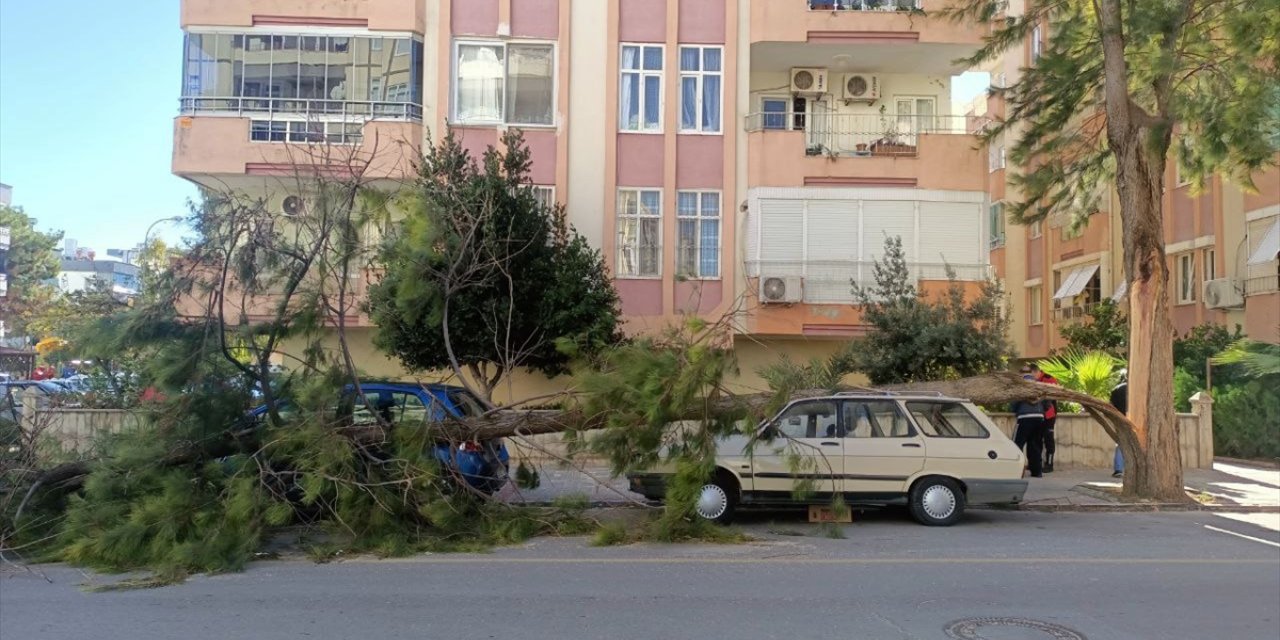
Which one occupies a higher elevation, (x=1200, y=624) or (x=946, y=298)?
(x=946, y=298)

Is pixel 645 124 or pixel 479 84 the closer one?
pixel 479 84

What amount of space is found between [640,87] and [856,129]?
508 cm

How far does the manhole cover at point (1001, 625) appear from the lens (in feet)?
21.6

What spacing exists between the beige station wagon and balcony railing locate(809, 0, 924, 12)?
1181cm

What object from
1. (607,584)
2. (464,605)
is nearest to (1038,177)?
(607,584)

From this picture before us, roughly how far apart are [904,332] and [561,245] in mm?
6262

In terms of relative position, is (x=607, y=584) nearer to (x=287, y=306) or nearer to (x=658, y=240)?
(x=287, y=306)

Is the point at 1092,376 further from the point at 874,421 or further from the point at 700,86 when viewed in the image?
the point at 700,86

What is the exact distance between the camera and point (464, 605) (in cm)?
738

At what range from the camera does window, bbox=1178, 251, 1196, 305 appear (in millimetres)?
24531

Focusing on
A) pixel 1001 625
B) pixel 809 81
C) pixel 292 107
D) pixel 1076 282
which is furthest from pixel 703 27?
pixel 1001 625

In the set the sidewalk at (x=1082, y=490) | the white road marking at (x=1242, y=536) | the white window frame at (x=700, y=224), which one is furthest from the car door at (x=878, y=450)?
the white window frame at (x=700, y=224)

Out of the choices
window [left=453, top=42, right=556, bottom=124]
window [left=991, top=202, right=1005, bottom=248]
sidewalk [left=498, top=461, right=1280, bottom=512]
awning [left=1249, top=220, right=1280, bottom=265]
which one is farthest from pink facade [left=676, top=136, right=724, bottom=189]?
window [left=991, top=202, right=1005, bottom=248]

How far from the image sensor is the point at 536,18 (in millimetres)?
20625
